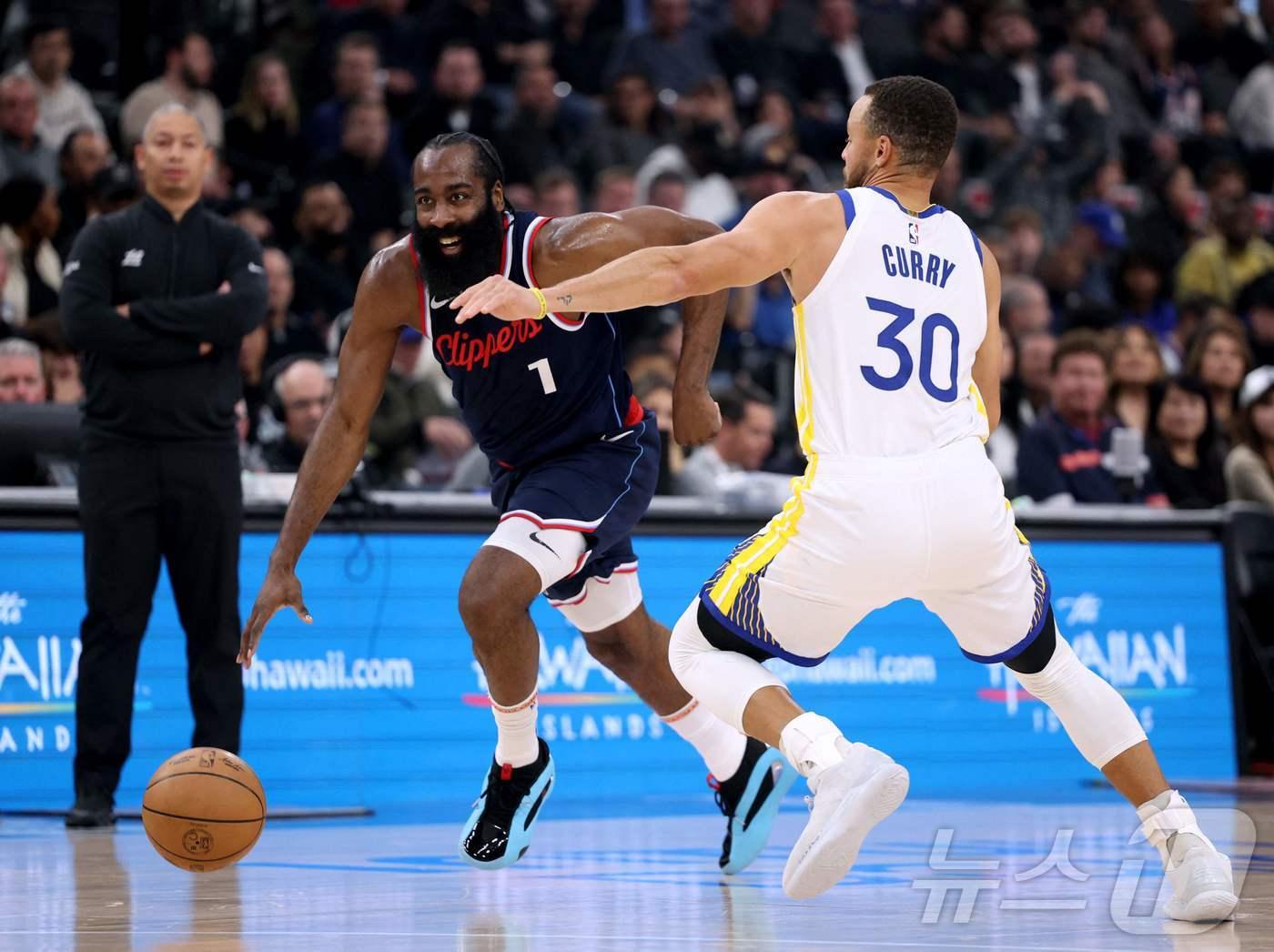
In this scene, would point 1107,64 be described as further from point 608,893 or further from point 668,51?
point 608,893

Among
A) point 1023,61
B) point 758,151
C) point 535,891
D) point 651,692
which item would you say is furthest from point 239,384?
point 1023,61

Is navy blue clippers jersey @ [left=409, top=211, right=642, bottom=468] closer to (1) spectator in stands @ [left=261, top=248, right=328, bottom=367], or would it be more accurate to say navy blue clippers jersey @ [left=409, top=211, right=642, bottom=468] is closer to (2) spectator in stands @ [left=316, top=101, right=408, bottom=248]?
(1) spectator in stands @ [left=261, top=248, right=328, bottom=367]

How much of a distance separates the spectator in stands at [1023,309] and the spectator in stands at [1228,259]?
249cm

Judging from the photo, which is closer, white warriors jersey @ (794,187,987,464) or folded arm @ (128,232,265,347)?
white warriors jersey @ (794,187,987,464)

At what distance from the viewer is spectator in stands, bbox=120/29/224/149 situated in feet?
40.2

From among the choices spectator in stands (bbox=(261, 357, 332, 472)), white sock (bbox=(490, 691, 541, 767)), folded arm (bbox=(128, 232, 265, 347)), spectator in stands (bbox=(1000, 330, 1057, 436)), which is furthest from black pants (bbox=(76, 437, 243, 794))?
→ spectator in stands (bbox=(1000, 330, 1057, 436))

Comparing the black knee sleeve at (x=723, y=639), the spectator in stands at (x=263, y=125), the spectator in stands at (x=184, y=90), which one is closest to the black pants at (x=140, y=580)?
the black knee sleeve at (x=723, y=639)

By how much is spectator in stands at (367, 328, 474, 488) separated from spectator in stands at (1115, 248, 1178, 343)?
637cm

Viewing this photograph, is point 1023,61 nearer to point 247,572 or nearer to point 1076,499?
point 1076,499

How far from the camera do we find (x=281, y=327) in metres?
11.3

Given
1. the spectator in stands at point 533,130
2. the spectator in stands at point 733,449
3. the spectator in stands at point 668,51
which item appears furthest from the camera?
the spectator in stands at point 668,51

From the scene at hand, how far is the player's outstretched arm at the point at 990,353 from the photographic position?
5223 millimetres

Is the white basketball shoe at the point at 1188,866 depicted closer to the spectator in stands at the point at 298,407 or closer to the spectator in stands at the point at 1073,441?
the spectator in stands at the point at 298,407

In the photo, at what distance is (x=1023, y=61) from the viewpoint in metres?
18.1
